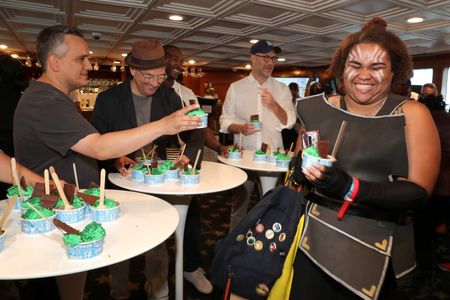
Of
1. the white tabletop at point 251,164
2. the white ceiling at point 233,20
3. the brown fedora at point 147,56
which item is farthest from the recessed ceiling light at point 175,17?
the brown fedora at point 147,56

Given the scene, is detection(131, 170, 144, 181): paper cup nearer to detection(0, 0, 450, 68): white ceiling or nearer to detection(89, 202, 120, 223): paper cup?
detection(89, 202, 120, 223): paper cup

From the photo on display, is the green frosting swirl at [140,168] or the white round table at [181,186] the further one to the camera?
the green frosting swirl at [140,168]

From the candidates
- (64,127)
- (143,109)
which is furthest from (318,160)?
(143,109)

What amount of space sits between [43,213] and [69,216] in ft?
0.31

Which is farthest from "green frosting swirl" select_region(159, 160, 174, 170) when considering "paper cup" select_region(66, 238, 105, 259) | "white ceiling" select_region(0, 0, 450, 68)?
"white ceiling" select_region(0, 0, 450, 68)

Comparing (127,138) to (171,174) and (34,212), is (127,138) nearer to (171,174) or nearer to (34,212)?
(34,212)

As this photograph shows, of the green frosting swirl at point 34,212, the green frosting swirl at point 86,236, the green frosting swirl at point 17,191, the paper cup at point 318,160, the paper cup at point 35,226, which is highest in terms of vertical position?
the paper cup at point 318,160

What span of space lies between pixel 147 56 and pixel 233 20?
3.53 meters

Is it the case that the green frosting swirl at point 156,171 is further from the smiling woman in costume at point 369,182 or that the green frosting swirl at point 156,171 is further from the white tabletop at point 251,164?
the smiling woman in costume at point 369,182

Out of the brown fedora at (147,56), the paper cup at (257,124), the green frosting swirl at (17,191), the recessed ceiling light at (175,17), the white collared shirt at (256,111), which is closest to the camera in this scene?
the green frosting swirl at (17,191)

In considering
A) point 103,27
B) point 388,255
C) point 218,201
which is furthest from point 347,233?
point 103,27

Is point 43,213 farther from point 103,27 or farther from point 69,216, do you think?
point 103,27

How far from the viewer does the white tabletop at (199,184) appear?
1.87 meters

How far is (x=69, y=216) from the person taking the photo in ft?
4.39
